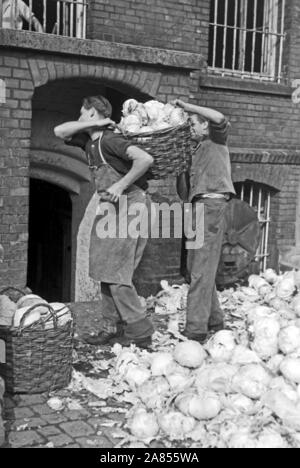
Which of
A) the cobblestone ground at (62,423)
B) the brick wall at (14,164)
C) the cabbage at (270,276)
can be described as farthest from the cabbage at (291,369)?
the cabbage at (270,276)

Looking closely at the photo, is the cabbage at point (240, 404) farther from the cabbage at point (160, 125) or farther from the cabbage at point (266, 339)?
the cabbage at point (160, 125)

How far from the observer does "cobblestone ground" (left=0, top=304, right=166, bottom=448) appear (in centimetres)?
396

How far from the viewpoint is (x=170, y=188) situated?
309 inches

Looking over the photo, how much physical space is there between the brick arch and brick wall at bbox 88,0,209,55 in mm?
393

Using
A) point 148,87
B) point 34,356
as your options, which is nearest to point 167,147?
point 34,356

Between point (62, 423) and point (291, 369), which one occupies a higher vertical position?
point (291, 369)

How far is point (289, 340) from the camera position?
4.92 metres

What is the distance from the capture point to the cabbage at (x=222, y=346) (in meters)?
4.98

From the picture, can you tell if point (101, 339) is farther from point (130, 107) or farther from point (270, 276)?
point (270, 276)

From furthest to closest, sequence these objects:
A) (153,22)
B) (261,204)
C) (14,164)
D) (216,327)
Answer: (261,204) → (153,22) → (14,164) → (216,327)

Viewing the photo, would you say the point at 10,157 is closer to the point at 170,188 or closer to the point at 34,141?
the point at 34,141

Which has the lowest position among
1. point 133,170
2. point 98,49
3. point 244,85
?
point 133,170

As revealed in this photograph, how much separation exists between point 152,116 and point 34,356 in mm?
2284

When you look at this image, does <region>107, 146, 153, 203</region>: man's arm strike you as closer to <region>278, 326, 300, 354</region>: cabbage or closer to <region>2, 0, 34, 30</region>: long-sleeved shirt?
<region>278, 326, 300, 354</region>: cabbage
